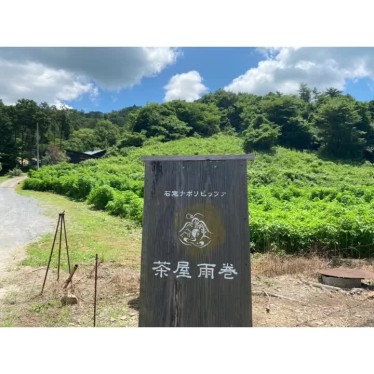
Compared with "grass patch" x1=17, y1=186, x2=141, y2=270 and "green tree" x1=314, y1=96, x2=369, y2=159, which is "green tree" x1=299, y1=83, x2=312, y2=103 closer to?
"green tree" x1=314, y1=96, x2=369, y2=159

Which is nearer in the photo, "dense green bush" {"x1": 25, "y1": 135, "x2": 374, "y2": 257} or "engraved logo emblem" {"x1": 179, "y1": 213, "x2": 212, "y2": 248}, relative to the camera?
"engraved logo emblem" {"x1": 179, "y1": 213, "x2": 212, "y2": 248}

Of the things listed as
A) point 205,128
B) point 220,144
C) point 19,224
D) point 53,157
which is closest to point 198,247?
point 19,224

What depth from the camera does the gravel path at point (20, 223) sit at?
9.28 meters

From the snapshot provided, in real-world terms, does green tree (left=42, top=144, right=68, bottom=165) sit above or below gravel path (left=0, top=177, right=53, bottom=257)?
above

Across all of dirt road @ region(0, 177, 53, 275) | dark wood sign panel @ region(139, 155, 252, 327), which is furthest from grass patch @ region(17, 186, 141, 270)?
dark wood sign panel @ region(139, 155, 252, 327)

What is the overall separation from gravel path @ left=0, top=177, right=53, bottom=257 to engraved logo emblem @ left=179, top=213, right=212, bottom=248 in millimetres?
6193

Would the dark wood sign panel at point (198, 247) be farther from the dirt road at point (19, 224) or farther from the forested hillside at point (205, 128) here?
the forested hillside at point (205, 128)

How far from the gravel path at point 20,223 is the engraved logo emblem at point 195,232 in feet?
20.3

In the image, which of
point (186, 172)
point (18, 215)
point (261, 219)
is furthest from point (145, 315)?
point (18, 215)

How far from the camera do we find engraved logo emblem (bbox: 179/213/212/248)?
3133mm

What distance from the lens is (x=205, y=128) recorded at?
164 ft

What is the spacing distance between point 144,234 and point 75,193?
1617cm

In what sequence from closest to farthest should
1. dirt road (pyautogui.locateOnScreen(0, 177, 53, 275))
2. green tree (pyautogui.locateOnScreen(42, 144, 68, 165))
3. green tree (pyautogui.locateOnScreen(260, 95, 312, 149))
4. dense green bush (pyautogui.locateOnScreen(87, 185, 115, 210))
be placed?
dirt road (pyautogui.locateOnScreen(0, 177, 53, 275)) < dense green bush (pyautogui.locateOnScreen(87, 185, 115, 210)) < green tree (pyautogui.locateOnScreen(42, 144, 68, 165)) < green tree (pyautogui.locateOnScreen(260, 95, 312, 149))

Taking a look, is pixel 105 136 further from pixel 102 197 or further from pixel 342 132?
pixel 102 197
